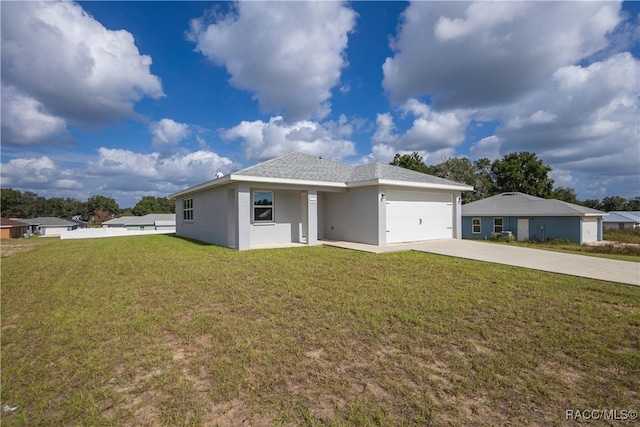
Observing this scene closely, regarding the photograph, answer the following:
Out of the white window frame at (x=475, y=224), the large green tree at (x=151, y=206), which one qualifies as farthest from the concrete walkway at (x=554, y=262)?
the large green tree at (x=151, y=206)

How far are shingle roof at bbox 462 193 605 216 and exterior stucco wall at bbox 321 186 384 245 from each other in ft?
57.3

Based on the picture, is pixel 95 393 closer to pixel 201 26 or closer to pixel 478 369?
pixel 478 369

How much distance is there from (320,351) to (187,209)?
19.1 m

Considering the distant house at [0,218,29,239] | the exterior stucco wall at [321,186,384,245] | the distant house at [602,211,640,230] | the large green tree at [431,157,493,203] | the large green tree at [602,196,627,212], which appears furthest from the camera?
the large green tree at [602,196,627,212]

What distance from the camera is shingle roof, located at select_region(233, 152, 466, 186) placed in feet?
41.7

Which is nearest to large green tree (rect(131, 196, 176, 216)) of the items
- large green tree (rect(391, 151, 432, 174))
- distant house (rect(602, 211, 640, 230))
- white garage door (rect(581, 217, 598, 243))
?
large green tree (rect(391, 151, 432, 174))

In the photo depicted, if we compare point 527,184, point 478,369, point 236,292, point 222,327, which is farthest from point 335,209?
point 527,184

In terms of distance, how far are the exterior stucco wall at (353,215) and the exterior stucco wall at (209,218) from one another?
5.02 m

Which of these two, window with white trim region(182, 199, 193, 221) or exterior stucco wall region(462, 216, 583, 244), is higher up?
window with white trim region(182, 199, 193, 221)

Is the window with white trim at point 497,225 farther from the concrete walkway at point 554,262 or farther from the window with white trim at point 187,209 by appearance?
the window with white trim at point 187,209

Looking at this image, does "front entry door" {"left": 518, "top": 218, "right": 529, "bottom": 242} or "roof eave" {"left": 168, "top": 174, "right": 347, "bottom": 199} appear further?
"front entry door" {"left": 518, "top": 218, "right": 529, "bottom": 242}

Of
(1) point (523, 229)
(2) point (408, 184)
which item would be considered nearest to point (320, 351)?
(2) point (408, 184)

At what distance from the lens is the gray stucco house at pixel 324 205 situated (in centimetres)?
1226

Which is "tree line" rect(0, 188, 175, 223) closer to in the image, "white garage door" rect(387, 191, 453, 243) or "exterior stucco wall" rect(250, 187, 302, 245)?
"exterior stucco wall" rect(250, 187, 302, 245)
